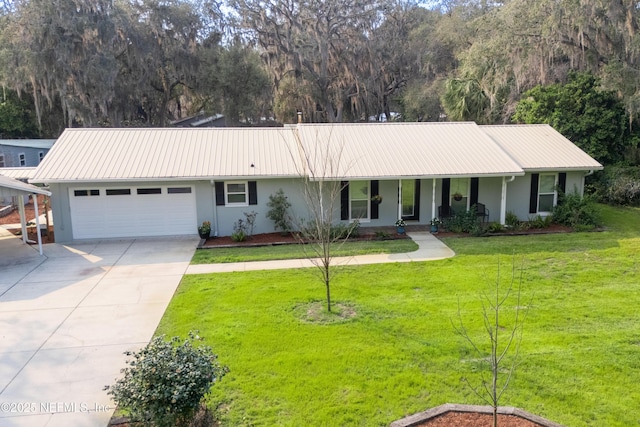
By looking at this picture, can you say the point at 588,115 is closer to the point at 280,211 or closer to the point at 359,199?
the point at 359,199

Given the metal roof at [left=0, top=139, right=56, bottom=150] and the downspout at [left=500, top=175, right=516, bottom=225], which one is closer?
the downspout at [left=500, top=175, right=516, bottom=225]

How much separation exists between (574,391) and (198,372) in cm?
448

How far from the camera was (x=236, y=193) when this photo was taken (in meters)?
14.3

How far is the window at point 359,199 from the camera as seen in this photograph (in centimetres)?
1479

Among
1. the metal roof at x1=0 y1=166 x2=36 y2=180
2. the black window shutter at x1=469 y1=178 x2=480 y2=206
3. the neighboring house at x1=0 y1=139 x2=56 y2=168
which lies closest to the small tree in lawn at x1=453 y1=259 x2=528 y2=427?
the black window shutter at x1=469 y1=178 x2=480 y2=206

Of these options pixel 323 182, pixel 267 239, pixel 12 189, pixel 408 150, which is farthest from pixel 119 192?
pixel 408 150

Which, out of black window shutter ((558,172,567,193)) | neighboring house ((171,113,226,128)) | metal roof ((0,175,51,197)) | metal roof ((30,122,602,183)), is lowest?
black window shutter ((558,172,567,193))

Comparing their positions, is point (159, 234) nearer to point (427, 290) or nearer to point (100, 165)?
point (100, 165)

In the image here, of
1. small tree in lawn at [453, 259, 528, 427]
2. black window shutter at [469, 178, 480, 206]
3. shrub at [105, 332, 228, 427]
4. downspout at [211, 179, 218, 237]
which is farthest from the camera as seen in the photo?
black window shutter at [469, 178, 480, 206]

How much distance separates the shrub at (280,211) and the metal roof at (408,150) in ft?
4.56

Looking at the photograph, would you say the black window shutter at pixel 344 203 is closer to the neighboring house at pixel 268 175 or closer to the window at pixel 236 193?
the neighboring house at pixel 268 175

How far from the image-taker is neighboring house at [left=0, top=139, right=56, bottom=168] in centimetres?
2309

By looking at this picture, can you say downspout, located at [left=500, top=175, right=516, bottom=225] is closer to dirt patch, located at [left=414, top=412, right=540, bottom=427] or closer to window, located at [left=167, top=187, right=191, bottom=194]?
window, located at [left=167, top=187, right=191, bottom=194]

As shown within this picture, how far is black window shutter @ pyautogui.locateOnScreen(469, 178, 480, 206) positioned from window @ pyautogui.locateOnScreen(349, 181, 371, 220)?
3.36 meters
